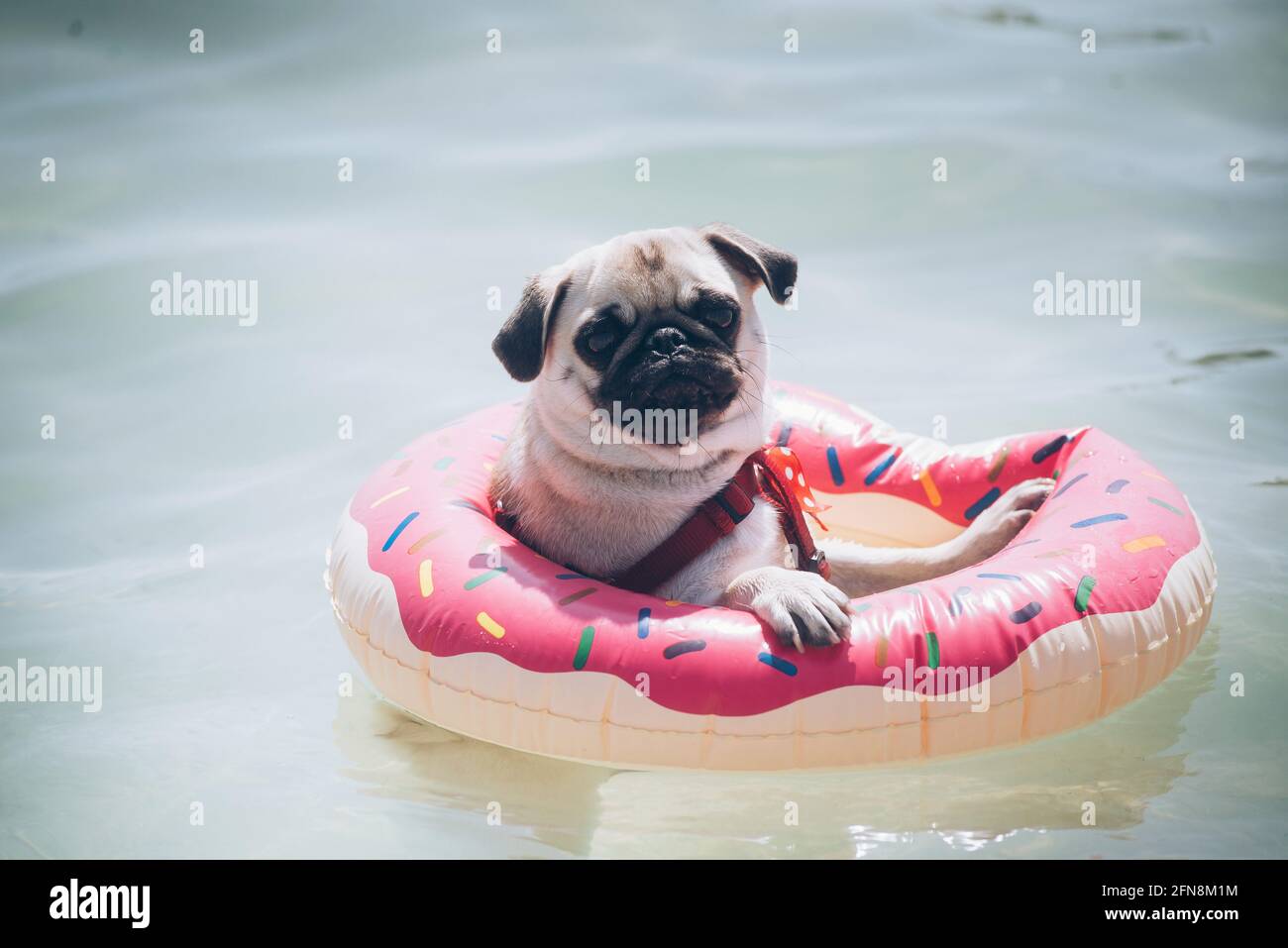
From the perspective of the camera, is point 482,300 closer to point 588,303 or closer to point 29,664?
point 29,664

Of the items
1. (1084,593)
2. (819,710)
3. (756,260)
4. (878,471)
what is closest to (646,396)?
(756,260)

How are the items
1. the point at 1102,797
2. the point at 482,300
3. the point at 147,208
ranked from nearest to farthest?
the point at 1102,797
the point at 482,300
the point at 147,208

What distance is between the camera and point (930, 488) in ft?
17.3

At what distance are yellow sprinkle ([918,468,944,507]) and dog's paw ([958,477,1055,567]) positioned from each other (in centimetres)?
44

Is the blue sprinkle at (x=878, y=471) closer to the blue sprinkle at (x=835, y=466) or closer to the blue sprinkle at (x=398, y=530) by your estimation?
the blue sprinkle at (x=835, y=466)

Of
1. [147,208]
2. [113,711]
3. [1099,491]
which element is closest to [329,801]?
[113,711]

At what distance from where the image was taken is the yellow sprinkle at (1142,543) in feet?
13.2

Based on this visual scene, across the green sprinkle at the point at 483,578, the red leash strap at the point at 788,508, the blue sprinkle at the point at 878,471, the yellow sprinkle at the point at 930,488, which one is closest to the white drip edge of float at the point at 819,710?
the green sprinkle at the point at 483,578

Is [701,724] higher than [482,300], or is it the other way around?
[482,300]

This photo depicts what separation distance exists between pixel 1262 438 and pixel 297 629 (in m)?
5.63

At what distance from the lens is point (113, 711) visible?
5.00m

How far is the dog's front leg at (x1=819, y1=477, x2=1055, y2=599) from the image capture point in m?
4.75

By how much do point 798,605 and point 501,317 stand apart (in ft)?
21.0

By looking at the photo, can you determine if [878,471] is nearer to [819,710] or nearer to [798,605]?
[798,605]
